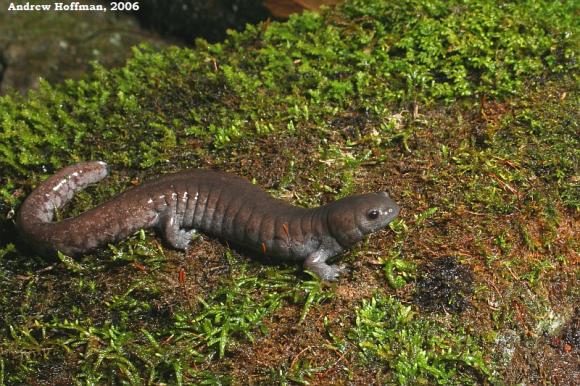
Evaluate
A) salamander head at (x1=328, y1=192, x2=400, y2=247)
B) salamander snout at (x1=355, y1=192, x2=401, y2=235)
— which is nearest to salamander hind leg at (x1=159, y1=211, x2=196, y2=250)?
salamander head at (x1=328, y1=192, x2=400, y2=247)

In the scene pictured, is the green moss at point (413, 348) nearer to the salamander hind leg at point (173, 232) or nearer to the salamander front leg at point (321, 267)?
the salamander front leg at point (321, 267)

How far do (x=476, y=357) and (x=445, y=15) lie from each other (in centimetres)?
394

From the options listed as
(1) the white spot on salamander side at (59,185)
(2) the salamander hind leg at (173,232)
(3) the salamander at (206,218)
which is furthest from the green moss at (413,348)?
(1) the white spot on salamander side at (59,185)

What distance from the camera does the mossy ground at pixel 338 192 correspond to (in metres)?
4.45

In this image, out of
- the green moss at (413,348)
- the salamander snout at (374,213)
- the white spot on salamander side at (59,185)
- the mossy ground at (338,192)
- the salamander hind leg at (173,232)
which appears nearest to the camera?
the green moss at (413,348)

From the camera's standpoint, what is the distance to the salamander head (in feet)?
15.5

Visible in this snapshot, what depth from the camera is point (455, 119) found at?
5.91 metres

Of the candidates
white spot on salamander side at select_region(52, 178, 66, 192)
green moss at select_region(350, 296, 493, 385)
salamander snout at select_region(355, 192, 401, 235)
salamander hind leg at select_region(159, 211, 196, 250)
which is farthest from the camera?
white spot on salamander side at select_region(52, 178, 66, 192)

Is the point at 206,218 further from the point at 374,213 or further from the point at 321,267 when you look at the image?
the point at 374,213

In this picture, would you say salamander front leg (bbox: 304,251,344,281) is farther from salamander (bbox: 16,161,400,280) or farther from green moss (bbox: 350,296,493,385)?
green moss (bbox: 350,296,493,385)

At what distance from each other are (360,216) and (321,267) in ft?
1.71

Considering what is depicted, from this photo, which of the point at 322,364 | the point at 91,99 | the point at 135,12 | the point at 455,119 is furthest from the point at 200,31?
the point at 322,364

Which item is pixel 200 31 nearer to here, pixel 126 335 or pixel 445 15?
pixel 445 15

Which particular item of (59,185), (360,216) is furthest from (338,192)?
(59,185)
